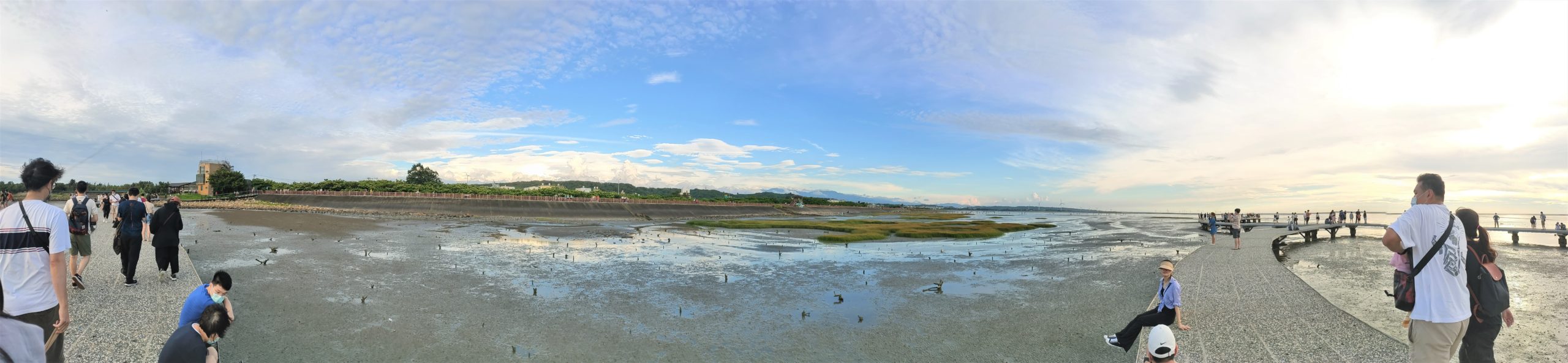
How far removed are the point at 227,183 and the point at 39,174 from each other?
→ 12791 centimetres

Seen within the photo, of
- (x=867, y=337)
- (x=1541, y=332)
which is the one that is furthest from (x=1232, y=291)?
Result: (x=867, y=337)

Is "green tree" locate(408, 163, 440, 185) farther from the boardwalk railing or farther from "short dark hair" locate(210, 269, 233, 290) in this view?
"short dark hair" locate(210, 269, 233, 290)

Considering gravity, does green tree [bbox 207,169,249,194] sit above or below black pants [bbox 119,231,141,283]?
above

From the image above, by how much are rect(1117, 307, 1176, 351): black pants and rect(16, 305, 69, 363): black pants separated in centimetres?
1232

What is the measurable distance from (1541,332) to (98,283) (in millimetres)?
27328

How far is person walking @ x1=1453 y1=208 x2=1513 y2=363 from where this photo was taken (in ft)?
18.3

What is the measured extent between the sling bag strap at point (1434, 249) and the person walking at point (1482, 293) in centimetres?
56

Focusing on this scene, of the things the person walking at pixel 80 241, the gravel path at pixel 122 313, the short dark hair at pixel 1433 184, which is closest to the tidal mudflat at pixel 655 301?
the gravel path at pixel 122 313

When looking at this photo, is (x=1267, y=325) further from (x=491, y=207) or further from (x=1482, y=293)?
(x=491, y=207)

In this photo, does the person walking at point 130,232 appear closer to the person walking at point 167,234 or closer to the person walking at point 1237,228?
the person walking at point 167,234

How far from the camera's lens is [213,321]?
512cm

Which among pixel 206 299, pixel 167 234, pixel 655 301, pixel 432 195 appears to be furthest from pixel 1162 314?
pixel 432 195

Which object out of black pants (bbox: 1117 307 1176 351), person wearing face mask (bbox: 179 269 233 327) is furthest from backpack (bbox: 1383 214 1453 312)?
person wearing face mask (bbox: 179 269 233 327)

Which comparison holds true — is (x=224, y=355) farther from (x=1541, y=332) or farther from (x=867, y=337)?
(x=1541, y=332)
